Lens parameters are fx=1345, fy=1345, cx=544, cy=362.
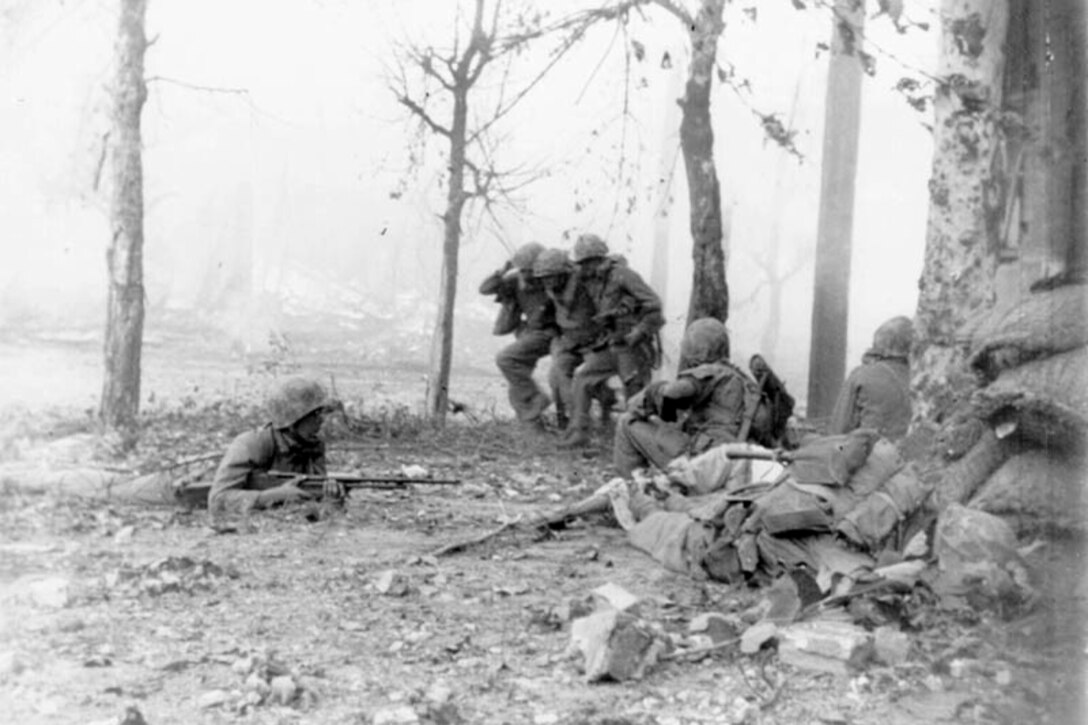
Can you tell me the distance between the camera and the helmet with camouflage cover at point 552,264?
12039 millimetres

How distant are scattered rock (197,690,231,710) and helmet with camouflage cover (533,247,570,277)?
7.74m

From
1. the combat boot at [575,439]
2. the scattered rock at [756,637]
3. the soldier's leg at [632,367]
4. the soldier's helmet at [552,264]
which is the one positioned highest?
the soldier's helmet at [552,264]

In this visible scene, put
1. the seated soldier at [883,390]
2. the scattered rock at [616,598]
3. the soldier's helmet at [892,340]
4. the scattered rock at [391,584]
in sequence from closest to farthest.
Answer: the scattered rock at [616,598], the scattered rock at [391,584], the seated soldier at [883,390], the soldier's helmet at [892,340]

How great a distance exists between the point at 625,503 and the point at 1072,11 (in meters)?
3.98

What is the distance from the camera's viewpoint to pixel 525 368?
41.4ft

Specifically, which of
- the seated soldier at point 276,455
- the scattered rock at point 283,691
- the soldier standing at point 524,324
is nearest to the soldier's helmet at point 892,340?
the seated soldier at point 276,455

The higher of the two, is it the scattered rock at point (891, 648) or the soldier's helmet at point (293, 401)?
the soldier's helmet at point (293, 401)

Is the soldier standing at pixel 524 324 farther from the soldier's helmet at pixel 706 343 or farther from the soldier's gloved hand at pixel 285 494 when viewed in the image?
the soldier's gloved hand at pixel 285 494

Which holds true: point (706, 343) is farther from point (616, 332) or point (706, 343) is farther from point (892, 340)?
point (616, 332)

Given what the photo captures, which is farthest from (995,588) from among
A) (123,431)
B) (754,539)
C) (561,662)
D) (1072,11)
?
(123,431)

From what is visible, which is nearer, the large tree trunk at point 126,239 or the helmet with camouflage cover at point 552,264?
the large tree trunk at point 126,239

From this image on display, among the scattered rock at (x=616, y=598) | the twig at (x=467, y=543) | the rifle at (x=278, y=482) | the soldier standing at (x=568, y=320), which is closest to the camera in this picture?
the scattered rock at (x=616, y=598)

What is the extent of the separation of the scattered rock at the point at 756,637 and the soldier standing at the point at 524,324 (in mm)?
7295

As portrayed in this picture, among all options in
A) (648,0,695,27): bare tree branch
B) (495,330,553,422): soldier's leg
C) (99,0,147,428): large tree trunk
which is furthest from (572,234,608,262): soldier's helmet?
(99,0,147,428): large tree trunk
